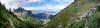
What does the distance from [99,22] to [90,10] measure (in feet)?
5.67

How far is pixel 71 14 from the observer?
18.6m

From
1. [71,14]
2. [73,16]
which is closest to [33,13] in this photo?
[71,14]

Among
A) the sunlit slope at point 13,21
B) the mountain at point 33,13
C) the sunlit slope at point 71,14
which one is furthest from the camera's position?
the mountain at point 33,13

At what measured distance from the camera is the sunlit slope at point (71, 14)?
17781 mm

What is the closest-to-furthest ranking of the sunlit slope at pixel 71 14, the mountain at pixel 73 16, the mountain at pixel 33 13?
the mountain at pixel 73 16, the sunlit slope at pixel 71 14, the mountain at pixel 33 13

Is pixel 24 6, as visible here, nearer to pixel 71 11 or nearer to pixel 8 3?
pixel 8 3

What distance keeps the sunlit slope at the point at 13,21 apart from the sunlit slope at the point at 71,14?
1.12 meters

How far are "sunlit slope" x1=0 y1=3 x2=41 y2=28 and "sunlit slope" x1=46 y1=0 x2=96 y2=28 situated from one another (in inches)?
43.9

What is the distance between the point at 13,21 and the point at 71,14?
371cm

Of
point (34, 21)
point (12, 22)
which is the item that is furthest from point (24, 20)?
point (12, 22)

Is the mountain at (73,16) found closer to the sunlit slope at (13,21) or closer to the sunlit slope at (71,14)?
the sunlit slope at (71,14)

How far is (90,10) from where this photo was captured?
17.4 m

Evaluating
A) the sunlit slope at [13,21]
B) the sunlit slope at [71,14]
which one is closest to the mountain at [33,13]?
the sunlit slope at [13,21]

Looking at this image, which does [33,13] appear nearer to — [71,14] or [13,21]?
[13,21]
